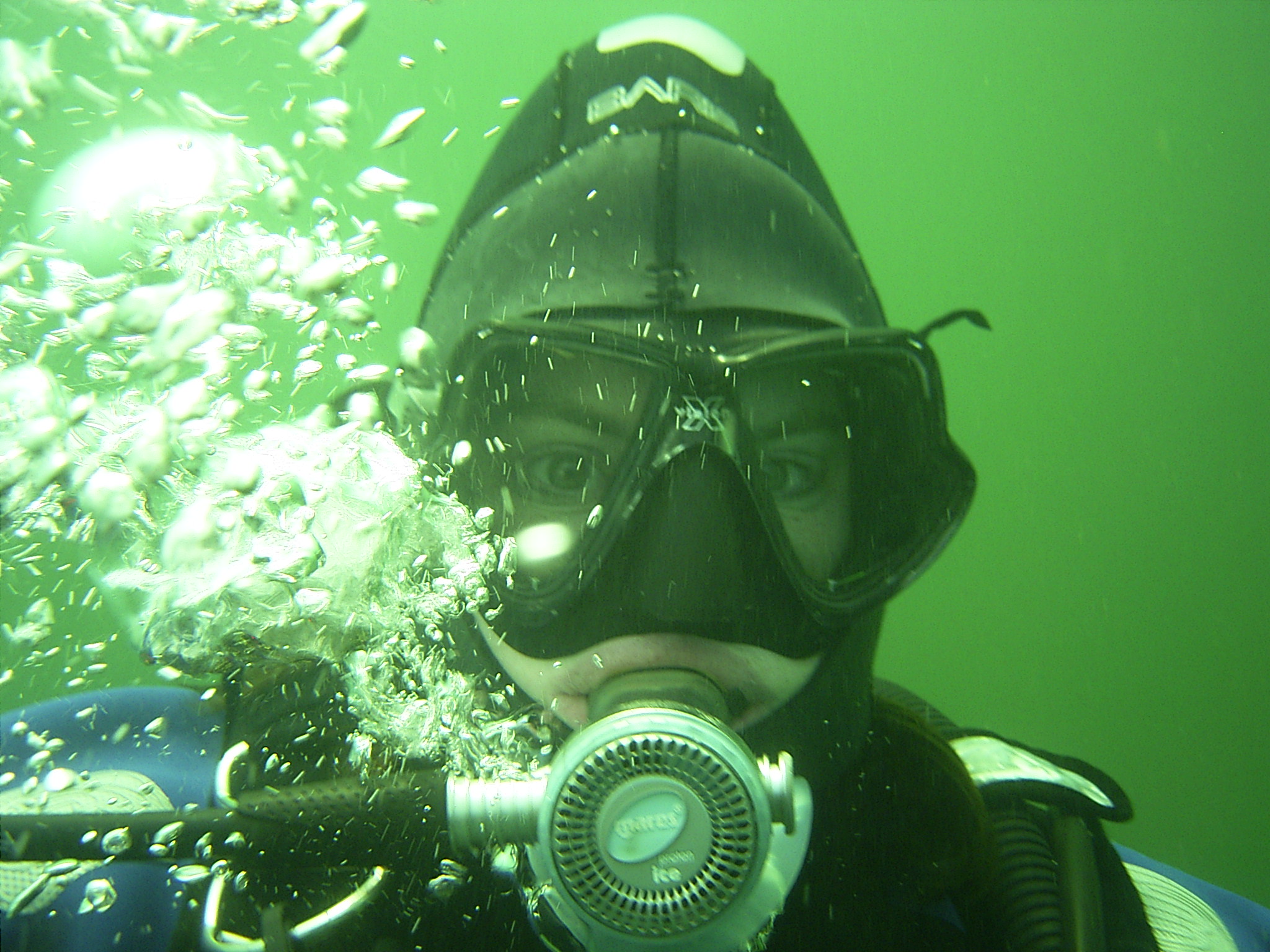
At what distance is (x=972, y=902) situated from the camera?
1.48 m

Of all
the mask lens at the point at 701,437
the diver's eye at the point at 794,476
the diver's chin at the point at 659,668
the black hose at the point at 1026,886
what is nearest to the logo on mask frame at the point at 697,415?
the mask lens at the point at 701,437

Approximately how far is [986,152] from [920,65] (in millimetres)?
1212

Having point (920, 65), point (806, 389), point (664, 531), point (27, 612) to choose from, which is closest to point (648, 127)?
point (806, 389)

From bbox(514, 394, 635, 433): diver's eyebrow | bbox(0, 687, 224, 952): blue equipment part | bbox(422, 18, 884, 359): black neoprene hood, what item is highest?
bbox(422, 18, 884, 359): black neoprene hood

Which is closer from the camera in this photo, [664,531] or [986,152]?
[664,531]

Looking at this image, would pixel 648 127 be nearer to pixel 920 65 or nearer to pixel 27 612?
pixel 27 612

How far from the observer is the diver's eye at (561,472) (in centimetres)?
141

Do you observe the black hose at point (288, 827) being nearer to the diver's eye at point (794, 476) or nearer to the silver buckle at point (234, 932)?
the silver buckle at point (234, 932)

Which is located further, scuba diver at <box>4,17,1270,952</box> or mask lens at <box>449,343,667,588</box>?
mask lens at <box>449,343,667,588</box>

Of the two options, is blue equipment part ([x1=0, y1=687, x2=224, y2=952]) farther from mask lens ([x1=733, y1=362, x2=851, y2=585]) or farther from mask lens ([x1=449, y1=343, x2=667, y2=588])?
mask lens ([x1=733, y1=362, x2=851, y2=585])

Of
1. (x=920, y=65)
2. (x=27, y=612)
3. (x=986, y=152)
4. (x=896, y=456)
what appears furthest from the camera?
(x=986, y=152)

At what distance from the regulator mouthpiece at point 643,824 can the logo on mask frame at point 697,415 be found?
567 millimetres

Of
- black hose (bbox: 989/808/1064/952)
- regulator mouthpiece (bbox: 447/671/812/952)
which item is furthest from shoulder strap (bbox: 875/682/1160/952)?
regulator mouthpiece (bbox: 447/671/812/952)

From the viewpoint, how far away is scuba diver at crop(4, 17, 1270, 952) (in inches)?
50.2
